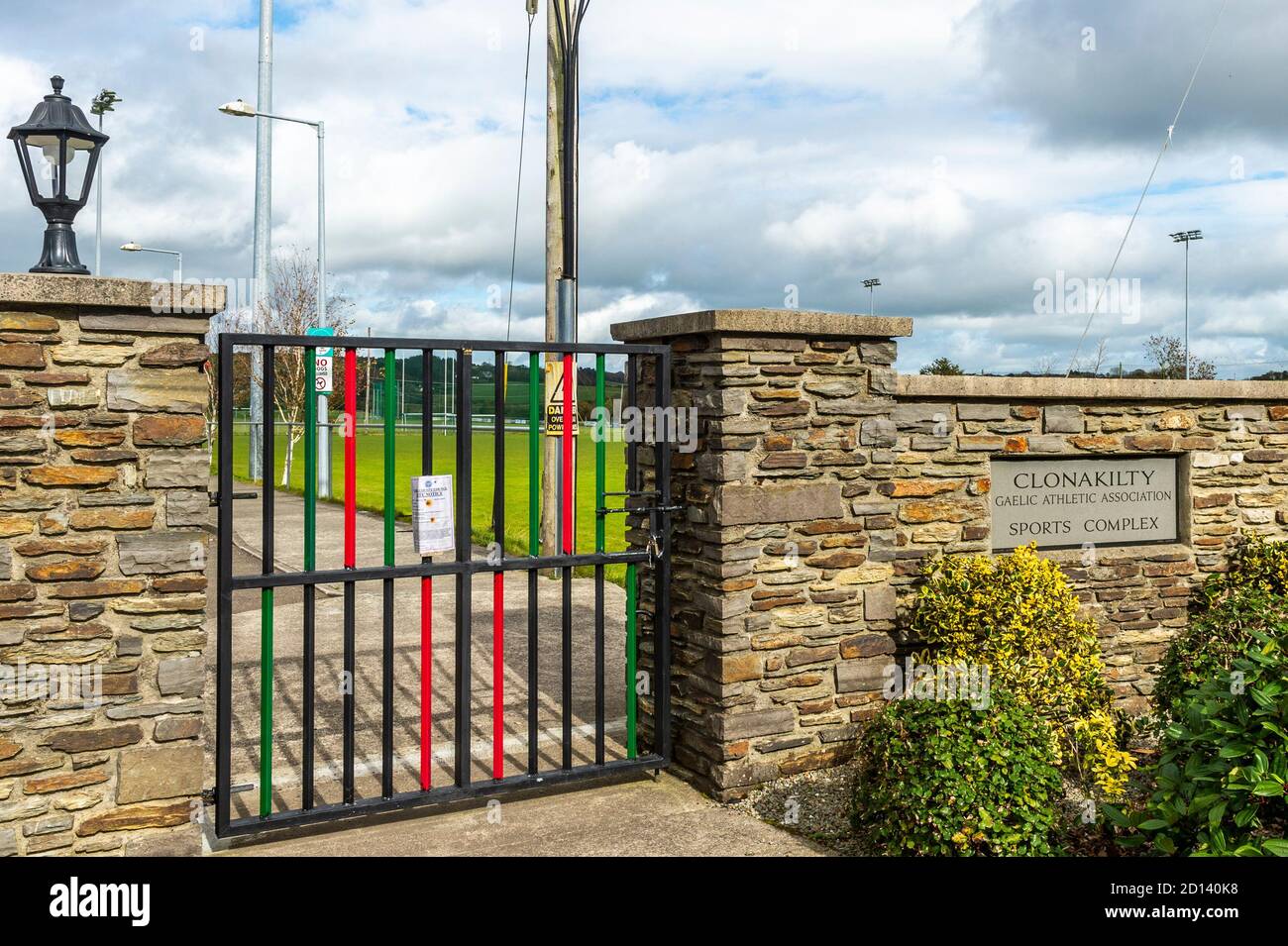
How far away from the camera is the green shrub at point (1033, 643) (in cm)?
540

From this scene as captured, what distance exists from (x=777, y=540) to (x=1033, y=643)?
1.42 m

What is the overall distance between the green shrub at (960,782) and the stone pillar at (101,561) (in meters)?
2.94

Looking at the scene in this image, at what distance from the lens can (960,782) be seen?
14.1ft

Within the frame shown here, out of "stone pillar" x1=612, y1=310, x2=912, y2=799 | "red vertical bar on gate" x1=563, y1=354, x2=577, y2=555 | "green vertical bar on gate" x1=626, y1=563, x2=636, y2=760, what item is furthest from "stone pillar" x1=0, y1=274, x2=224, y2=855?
Answer: "stone pillar" x1=612, y1=310, x2=912, y2=799

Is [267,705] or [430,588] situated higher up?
[430,588]

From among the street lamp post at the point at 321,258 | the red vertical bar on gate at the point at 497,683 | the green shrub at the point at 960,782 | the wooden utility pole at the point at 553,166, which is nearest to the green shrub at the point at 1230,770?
the green shrub at the point at 960,782

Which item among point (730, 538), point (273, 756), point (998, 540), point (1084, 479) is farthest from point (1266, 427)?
point (273, 756)

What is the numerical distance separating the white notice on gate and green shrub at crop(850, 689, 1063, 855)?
219 cm

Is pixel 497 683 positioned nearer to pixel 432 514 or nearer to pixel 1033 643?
pixel 432 514

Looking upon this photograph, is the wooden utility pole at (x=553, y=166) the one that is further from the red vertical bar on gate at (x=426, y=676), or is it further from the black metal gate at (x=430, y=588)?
the red vertical bar on gate at (x=426, y=676)

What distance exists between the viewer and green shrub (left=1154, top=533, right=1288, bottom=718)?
18.9 ft

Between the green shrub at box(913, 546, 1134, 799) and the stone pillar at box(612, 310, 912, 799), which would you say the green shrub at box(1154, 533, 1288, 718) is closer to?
the green shrub at box(913, 546, 1134, 799)

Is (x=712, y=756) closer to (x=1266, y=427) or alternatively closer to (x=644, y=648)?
(x=644, y=648)

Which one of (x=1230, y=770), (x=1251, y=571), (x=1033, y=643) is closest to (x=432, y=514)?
(x=1033, y=643)
